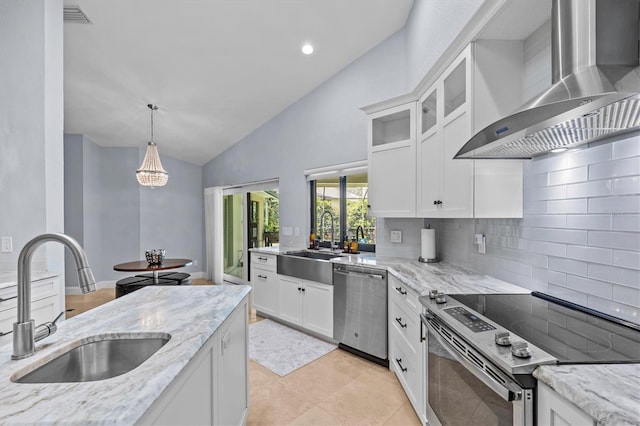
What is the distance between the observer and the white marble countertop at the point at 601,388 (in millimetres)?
702

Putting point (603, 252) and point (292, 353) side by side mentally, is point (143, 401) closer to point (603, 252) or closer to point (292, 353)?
point (603, 252)

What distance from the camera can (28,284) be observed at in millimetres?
958

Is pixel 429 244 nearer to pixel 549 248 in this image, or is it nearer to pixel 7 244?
pixel 549 248

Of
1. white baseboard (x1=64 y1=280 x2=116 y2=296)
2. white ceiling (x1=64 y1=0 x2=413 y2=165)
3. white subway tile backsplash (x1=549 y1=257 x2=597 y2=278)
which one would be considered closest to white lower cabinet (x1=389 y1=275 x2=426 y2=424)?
white subway tile backsplash (x1=549 y1=257 x2=597 y2=278)

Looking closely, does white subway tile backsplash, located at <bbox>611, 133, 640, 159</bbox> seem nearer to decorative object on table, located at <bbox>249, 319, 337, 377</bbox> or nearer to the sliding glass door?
decorative object on table, located at <bbox>249, 319, 337, 377</bbox>

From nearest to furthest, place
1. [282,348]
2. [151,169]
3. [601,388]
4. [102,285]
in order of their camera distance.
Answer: [601,388] → [282,348] → [151,169] → [102,285]

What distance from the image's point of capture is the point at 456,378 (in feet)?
4.51

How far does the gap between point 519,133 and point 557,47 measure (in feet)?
1.46

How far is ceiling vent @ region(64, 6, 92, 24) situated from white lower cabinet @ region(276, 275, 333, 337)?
10.6 feet

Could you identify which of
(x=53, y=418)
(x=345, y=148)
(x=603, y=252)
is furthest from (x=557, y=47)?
(x=345, y=148)

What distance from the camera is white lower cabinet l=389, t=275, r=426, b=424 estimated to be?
1911mm

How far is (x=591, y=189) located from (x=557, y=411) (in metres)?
1.02

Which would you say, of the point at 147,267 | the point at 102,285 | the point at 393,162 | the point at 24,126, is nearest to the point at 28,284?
the point at 24,126

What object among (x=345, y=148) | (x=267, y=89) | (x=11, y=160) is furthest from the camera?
(x=267, y=89)
